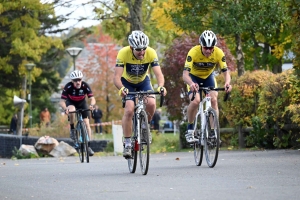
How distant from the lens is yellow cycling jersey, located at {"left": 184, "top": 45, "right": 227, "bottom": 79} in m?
14.2

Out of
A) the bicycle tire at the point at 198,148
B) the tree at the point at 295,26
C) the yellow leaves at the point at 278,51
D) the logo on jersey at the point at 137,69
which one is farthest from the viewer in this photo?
the yellow leaves at the point at 278,51

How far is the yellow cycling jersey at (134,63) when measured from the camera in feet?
43.9

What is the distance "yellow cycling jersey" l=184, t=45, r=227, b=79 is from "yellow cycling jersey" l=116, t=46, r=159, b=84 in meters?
0.89

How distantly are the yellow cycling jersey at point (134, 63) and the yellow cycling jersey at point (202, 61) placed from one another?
89 centimetres

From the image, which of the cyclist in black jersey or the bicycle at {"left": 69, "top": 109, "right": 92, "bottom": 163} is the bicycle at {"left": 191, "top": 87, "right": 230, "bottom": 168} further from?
the cyclist in black jersey

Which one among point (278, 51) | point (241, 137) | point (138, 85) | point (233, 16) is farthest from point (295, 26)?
point (278, 51)

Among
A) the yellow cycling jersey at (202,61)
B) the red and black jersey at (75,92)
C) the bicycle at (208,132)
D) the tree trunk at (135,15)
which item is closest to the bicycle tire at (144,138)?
the bicycle at (208,132)

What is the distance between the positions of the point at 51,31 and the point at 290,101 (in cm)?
3260

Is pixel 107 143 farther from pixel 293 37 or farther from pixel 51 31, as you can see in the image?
pixel 51 31

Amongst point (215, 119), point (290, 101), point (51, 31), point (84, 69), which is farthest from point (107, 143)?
point (84, 69)

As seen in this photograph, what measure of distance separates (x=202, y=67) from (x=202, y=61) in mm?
122

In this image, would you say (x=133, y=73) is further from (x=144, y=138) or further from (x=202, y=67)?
(x=202, y=67)

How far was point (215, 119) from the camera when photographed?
13.4 metres

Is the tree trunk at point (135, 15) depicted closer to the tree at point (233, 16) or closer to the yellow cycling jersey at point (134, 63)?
the tree at point (233, 16)
